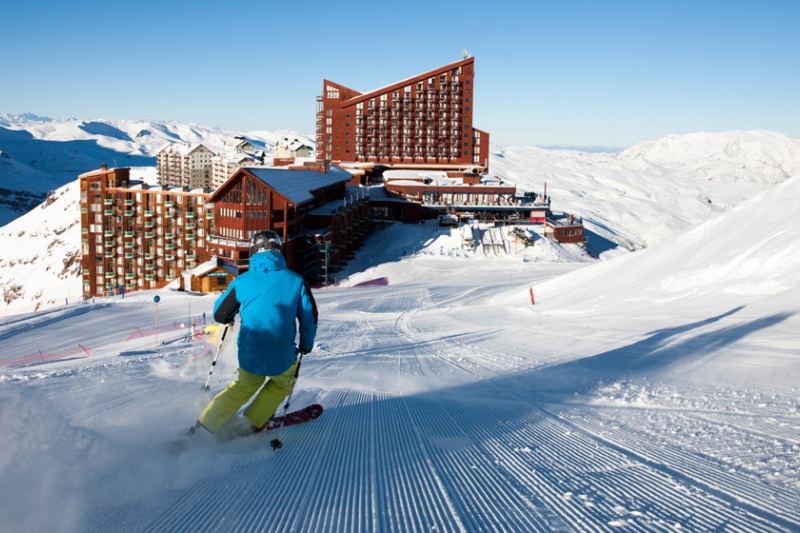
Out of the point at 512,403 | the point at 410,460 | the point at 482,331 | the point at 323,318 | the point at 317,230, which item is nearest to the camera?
the point at 410,460

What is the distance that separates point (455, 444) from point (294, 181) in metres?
41.6

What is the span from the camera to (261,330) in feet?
14.6

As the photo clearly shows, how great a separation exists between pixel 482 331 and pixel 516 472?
10.5 m

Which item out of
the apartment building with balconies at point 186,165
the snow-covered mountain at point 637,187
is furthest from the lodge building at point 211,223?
the snow-covered mountain at point 637,187

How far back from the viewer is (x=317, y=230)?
4378 centimetres

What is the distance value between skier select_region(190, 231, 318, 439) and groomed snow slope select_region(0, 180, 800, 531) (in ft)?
A: 0.65

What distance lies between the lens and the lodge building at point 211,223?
128 ft

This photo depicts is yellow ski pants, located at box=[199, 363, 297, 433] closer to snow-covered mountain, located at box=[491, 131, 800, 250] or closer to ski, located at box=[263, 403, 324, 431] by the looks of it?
ski, located at box=[263, 403, 324, 431]

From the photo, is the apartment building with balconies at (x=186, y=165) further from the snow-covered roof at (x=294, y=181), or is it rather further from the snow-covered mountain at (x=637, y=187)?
the snow-covered mountain at (x=637, y=187)

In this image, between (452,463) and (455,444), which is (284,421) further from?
(452,463)

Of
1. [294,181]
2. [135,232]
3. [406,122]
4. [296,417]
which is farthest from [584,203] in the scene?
[296,417]

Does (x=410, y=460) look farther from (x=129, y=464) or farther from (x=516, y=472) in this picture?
(x=129, y=464)

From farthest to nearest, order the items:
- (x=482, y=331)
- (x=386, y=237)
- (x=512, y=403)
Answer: (x=386, y=237), (x=482, y=331), (x=512, y=403)

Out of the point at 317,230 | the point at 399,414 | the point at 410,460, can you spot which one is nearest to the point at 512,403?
the point at 399,414
